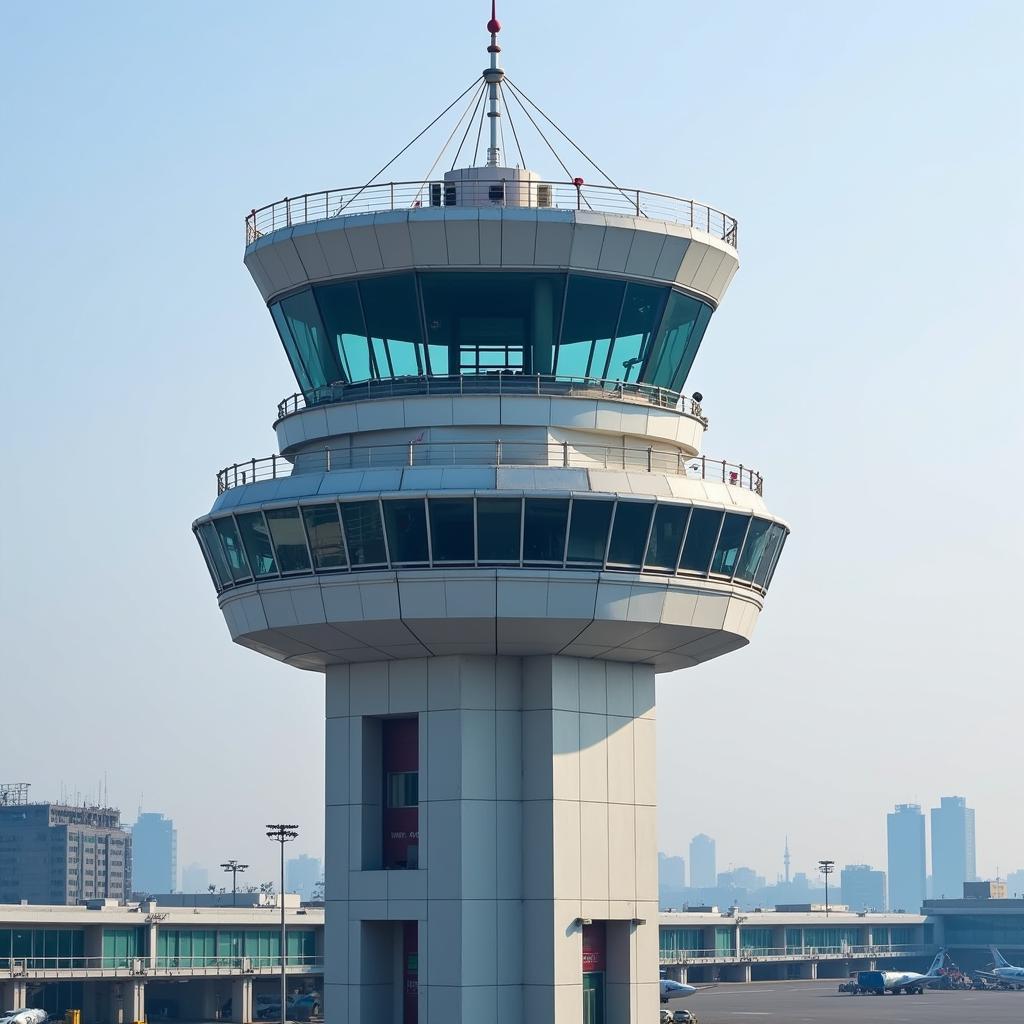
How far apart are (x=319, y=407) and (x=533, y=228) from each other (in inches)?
Answer: 272

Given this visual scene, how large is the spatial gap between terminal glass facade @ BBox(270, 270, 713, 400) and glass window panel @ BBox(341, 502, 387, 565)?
13.3 feet

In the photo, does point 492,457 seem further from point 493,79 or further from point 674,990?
point 674,990

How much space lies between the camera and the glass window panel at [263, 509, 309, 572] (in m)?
43.5

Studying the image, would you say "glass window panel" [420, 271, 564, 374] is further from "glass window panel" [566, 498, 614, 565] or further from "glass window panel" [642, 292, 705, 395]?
"glass window panel" [566, 498, 614, 565]

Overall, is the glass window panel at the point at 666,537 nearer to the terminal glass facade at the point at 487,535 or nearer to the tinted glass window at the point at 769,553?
the terminal glass facade at the point at 487,535

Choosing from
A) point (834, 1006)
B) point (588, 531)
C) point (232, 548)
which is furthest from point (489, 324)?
point (834, 1006)

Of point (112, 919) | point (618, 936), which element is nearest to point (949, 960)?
point (112, 919)

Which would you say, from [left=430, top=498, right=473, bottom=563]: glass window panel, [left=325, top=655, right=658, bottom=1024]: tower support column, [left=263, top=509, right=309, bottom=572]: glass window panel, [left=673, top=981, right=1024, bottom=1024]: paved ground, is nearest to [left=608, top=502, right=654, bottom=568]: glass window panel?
[left=430, top=498, right=473, bottom=563]: glass window panel

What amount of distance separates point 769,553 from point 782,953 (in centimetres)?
12511

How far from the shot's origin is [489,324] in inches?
1762

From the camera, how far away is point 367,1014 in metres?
44.8

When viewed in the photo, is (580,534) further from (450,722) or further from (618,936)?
(618,936)

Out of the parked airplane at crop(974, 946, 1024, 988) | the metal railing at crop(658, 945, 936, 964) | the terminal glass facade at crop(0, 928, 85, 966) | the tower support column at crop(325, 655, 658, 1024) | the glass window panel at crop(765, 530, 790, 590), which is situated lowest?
the parked airplane at crop(974, 946, 1024, 988)

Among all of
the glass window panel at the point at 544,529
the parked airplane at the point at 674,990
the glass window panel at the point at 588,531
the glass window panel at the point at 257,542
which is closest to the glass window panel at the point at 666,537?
the glass window panel at the point at 588,531
